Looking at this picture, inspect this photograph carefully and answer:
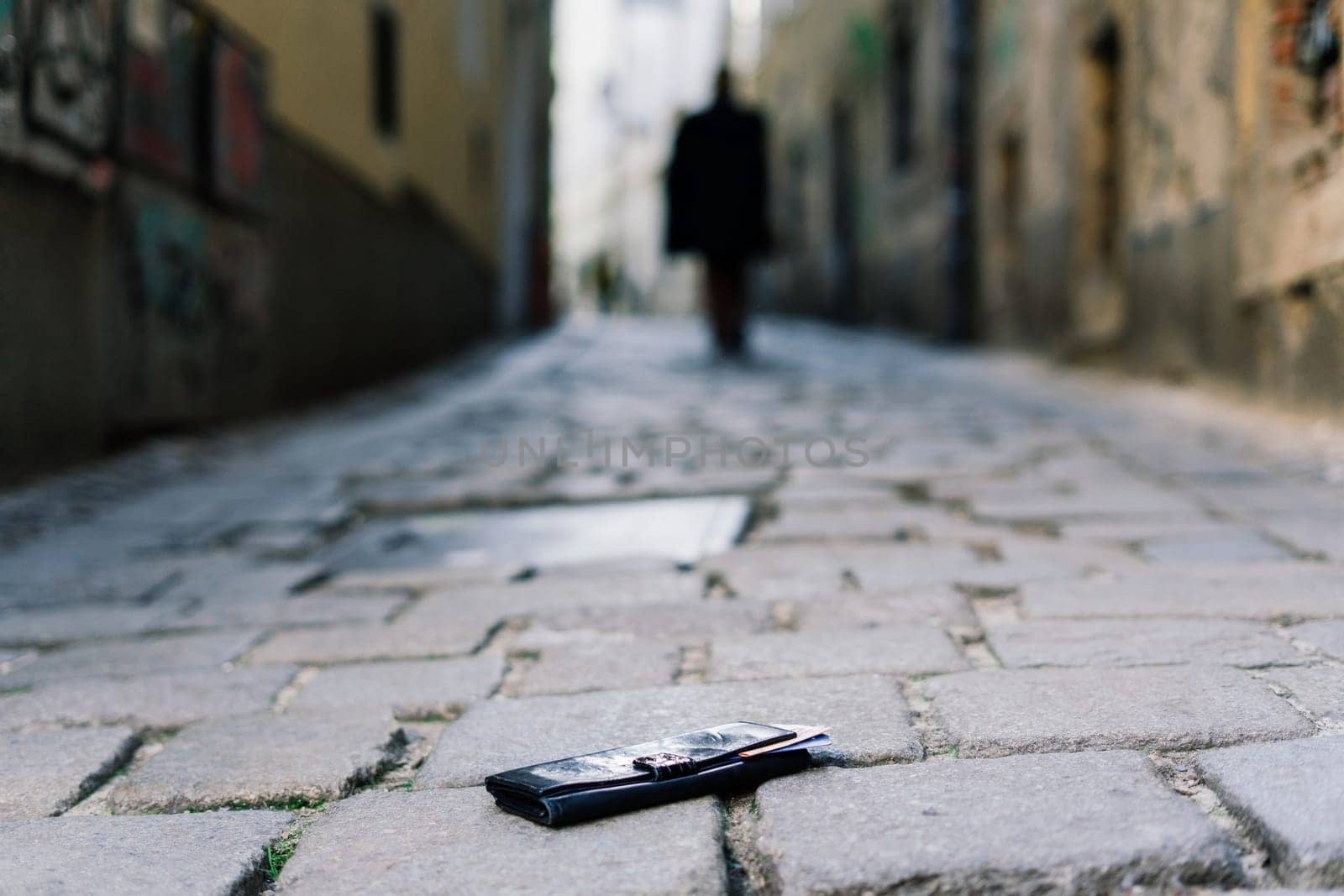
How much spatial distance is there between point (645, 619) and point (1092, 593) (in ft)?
2.80

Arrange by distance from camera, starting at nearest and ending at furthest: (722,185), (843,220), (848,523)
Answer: (848,523)
(722,185)
(843,220)

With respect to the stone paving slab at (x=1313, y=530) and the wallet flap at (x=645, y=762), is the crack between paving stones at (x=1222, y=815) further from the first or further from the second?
the stone paving slab at (x=1313, y=530)

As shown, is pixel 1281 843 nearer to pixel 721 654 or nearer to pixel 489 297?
pixel 721 654

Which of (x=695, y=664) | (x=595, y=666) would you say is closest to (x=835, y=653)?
(x=695, y=664)

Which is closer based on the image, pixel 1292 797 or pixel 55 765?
pixel 1292 797

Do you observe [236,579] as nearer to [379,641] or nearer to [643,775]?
[379,641]

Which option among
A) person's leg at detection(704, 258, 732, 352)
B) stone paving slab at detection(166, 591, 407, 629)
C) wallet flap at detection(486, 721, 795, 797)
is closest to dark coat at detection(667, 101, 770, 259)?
person's leg at detection(704, 258, 732, 352)

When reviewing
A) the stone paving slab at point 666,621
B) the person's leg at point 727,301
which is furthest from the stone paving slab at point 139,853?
the person's leg at point 727,301

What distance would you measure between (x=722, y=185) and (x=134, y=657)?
7909 mm

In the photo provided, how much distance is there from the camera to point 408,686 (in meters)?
2.18

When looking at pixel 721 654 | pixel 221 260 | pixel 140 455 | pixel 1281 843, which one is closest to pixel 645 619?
pixel 721 654

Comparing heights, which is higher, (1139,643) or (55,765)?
(1139,643)

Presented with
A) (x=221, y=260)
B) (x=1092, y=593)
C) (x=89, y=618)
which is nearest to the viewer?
(x=1092, y=593)

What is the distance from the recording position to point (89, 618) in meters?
2.82
